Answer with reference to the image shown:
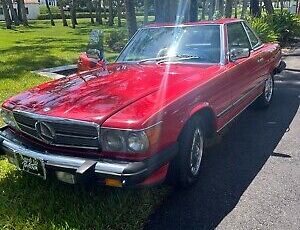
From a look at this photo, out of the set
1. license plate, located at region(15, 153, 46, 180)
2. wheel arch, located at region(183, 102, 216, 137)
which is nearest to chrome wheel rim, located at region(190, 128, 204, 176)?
wheel arch, located at region(183, 102, 216, 137)

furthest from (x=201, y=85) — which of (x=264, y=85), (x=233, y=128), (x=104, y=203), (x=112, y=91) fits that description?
(x=264, y=85)

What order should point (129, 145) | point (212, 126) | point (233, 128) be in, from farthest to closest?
point (233, 128)
point (212, 126)
point (129, 145)

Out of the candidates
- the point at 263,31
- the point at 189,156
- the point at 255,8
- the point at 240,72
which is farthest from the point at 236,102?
the point at 255,8

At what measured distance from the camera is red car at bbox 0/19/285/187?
9.20 feet

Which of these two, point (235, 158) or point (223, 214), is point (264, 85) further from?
point (223, 214)

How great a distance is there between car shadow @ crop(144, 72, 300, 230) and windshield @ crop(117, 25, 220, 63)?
3.85ft

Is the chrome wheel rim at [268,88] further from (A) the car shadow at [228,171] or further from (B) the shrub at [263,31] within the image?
(B) the shrub at [263,31]

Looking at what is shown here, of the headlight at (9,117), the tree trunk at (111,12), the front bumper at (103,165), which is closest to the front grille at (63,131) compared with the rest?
the front bumper at (103,165)

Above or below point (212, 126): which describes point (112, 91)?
above

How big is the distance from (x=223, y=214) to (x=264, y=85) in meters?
3.27

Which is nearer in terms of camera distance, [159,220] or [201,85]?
[159,220]

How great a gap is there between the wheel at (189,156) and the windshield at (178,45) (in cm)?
102

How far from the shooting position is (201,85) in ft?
11.7

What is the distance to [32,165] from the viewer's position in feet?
9.91
